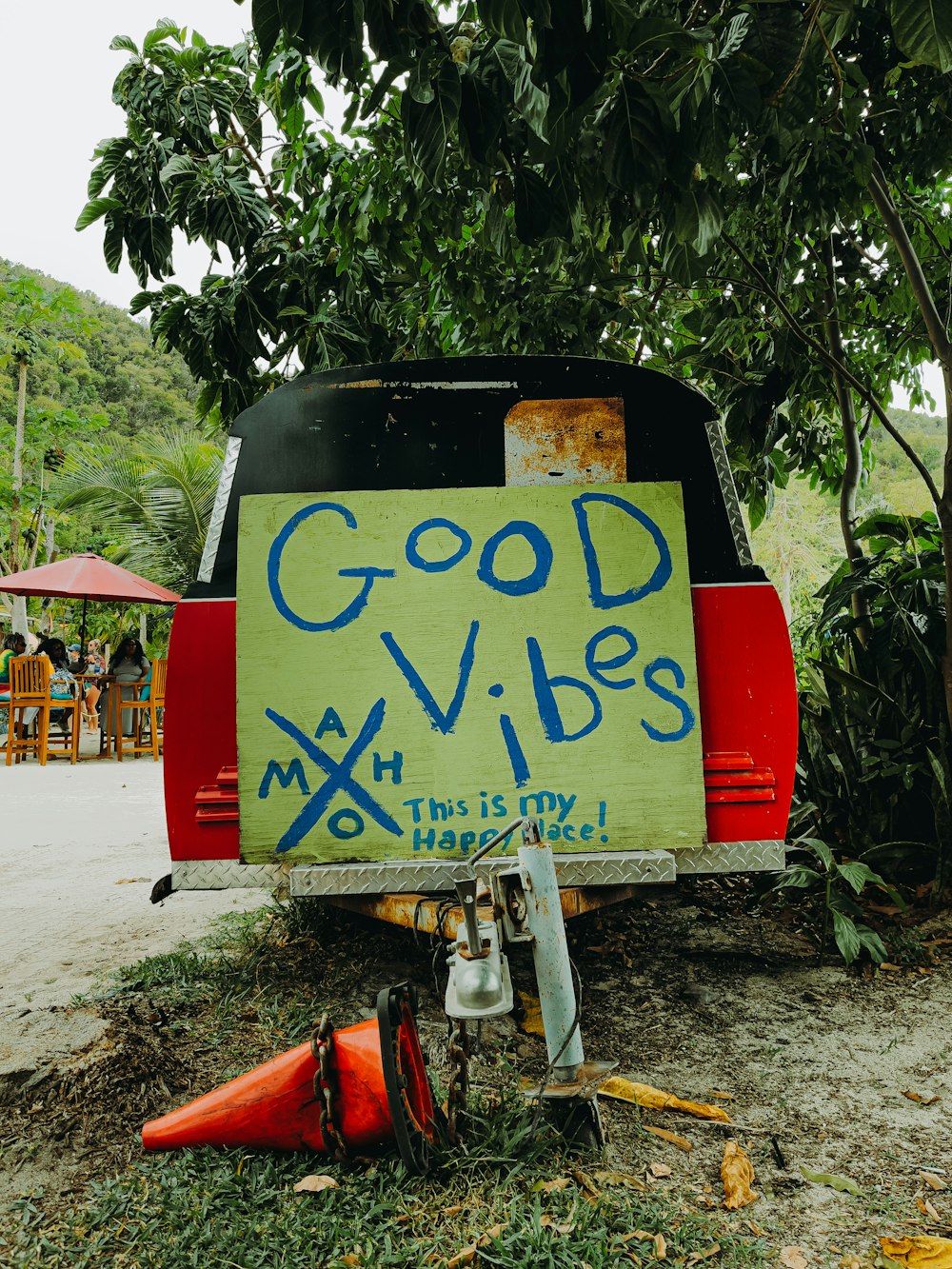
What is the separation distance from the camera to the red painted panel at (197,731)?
113 inches

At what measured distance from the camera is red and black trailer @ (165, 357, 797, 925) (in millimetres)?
2912

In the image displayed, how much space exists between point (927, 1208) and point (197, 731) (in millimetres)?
2348

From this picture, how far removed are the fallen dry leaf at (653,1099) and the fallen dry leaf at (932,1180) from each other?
0.50 meters

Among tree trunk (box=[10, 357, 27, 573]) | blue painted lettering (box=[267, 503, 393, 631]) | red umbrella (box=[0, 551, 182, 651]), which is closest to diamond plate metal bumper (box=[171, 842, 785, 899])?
blue painted lettering (box=[267, 503, 393, 631])

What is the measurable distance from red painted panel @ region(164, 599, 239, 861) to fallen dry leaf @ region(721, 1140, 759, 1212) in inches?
65.1

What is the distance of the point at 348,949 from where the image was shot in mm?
3934

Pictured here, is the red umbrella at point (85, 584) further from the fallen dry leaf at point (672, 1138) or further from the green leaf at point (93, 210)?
the fallen dry leaf at point (672, 1138)

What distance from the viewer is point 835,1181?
2242mm

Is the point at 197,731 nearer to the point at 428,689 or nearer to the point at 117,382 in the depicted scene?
the point at 428,689

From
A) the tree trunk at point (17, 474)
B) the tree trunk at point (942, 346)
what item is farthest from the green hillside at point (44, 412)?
the tree trunk at point (942, 346)

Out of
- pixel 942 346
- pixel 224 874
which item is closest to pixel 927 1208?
pixel 224 874

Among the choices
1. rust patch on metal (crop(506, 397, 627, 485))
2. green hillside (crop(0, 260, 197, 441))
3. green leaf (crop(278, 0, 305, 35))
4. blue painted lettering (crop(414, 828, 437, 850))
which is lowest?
blue painted lettering (crop(414, 828, 437, 850))

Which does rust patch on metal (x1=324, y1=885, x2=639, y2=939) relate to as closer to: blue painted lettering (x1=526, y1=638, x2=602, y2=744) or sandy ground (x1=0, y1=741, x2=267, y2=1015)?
blue painted lettering (x1=526, y1=638, x2=602, y2=744)

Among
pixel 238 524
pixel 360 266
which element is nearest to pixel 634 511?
pixel 238 524
